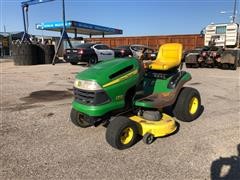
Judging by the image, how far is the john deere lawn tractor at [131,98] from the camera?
3.81 meters

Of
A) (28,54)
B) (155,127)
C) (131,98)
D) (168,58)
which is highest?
(168,58)

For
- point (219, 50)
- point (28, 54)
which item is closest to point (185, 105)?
point (219, 50)

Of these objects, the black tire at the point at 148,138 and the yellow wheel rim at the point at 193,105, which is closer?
the black tire at the point at 148,138

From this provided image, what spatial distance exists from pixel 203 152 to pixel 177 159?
0.48 m

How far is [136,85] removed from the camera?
4.29 metres

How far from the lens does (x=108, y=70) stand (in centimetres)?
392

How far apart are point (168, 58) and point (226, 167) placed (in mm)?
2673

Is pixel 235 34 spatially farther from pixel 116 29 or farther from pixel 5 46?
pixel 5 46

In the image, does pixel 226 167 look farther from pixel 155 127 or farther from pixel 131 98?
pixel 131 98

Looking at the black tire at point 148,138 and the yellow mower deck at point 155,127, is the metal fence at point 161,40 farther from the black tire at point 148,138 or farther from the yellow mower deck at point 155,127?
the black tire at point 148,138

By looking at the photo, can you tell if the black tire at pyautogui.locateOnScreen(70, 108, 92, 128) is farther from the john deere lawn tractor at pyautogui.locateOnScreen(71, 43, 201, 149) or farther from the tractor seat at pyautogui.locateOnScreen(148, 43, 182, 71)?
the tractor seat at pyautogui.locateOnScreen(148, 43, 182, 71)

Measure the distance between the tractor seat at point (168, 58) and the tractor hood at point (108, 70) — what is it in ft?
2.53

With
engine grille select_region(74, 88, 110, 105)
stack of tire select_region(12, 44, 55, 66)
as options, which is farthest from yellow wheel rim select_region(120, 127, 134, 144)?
stack of tire select_region(12, 44, 55, 66)

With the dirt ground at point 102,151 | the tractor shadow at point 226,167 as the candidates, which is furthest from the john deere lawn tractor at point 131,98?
the tractor shadow at point 226,167
